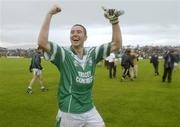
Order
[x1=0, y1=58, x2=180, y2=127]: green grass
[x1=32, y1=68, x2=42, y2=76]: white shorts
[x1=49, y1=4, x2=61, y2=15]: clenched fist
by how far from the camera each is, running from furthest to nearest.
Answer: [x1=32, y1=68, x2=42, y2=76]: white shorts, [x1=0, y1=58, x2=180, y2=127]: green grass, [x1=49, y1=4, x2=61, y2=15]: clenched fist

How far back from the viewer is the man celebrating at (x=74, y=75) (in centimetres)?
614

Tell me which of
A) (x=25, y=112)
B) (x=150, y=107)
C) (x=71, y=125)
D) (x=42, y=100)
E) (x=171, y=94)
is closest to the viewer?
(x=71, y=125)

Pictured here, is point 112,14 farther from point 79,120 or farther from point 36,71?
point 36,71

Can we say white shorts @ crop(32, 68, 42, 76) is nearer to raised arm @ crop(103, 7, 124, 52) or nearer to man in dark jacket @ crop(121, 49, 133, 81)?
man in dark jacket @ crop(121, 49, 133, 81)

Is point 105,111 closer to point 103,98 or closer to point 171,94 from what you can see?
point 103,98

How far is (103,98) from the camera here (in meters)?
18.8

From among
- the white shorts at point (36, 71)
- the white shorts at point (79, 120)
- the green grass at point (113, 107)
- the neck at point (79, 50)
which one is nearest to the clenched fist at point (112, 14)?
the neck at point (79, 50)

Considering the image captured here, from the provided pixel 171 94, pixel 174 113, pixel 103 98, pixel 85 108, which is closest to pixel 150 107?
pixel 174 113

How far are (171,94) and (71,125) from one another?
14.8 m

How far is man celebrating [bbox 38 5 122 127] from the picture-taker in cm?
614

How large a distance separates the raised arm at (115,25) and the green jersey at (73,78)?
45cm

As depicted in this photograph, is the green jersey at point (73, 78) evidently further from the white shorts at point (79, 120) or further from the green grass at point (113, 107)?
the green grass at point (113, 107)

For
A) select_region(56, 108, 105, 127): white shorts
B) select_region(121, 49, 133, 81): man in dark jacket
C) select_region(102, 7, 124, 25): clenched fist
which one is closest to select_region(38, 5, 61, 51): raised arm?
select_region(102, 7, 124, 25): clenched fist

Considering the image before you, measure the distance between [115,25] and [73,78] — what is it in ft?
3.11
